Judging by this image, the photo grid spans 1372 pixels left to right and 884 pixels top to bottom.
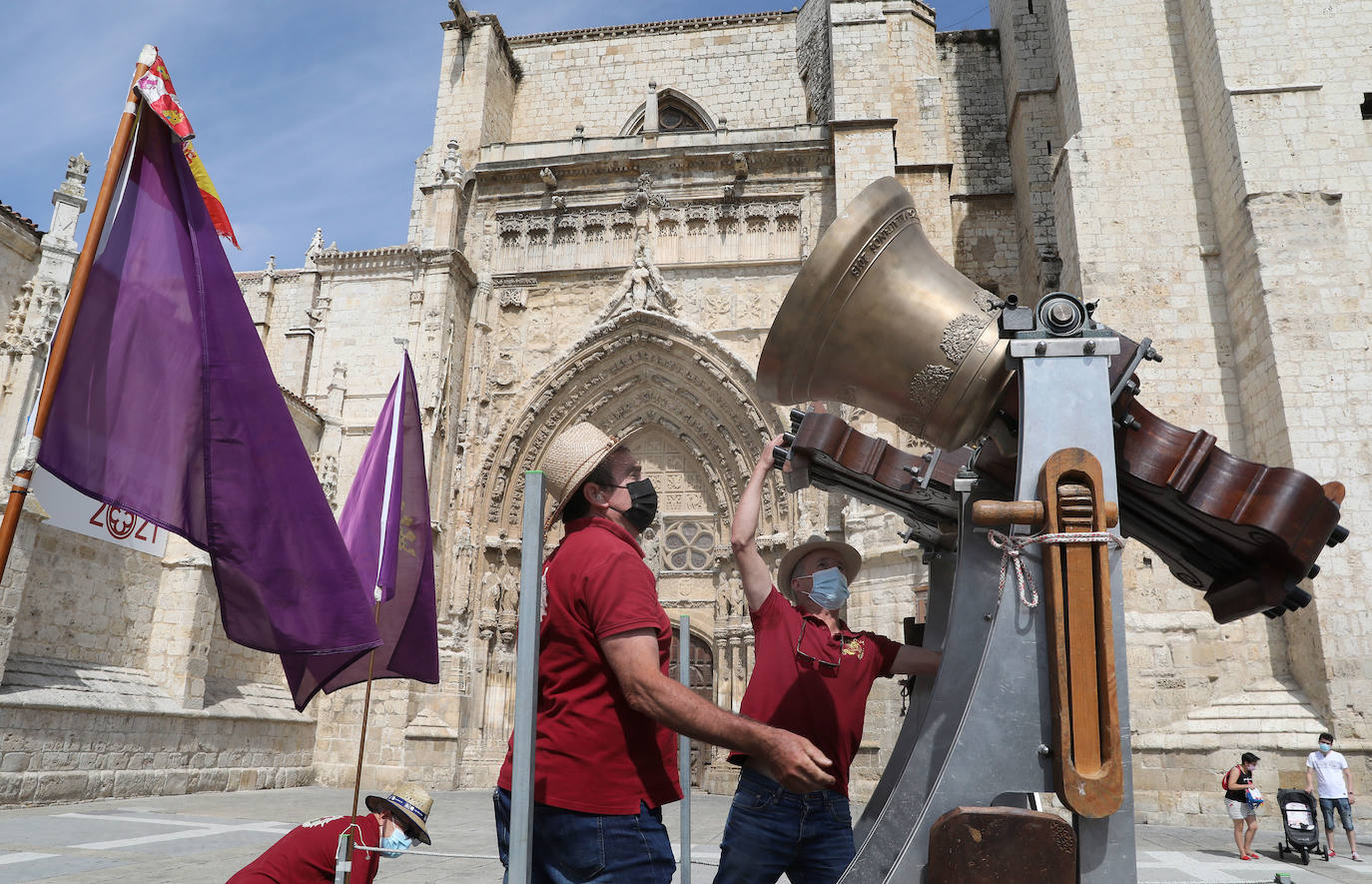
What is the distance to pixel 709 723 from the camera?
161 centimetres

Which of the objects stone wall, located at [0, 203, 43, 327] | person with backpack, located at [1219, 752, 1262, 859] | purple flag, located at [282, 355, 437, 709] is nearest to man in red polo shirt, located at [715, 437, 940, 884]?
purple flag, located at [282, 355, 437, 709]

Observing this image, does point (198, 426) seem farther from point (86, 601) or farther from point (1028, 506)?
point (86, 601)

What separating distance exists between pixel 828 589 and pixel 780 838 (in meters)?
0.76

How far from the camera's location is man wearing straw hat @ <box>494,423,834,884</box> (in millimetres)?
1631

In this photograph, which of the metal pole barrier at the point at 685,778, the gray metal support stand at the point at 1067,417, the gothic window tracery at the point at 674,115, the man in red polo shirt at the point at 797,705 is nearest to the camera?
the gray metal support stand at the point at 1067,417

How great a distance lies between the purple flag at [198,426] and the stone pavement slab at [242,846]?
1.93m

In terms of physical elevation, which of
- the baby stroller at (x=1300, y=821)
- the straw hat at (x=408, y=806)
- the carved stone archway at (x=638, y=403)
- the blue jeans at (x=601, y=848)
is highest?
the carved stone archway at (x=638, y=403)

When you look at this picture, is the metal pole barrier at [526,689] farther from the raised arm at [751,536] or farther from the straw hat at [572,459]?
the raised arm at [751,536]

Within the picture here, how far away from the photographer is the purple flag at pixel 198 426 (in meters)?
2.39

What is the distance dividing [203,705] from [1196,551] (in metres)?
12.1

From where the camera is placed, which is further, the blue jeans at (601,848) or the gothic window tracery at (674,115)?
the gothic window tracery at (674,115)

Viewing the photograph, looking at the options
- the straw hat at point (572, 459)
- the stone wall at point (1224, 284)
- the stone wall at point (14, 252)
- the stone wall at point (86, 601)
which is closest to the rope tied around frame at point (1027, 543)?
the straw hat at point (572, 459)

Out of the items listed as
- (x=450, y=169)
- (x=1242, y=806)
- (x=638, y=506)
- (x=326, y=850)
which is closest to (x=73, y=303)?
(x=638, y=506)

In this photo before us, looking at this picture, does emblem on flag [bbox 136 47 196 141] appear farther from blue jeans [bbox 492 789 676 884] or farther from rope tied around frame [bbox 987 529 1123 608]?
rope tied around frame [bbox 987 529 1123 608]
